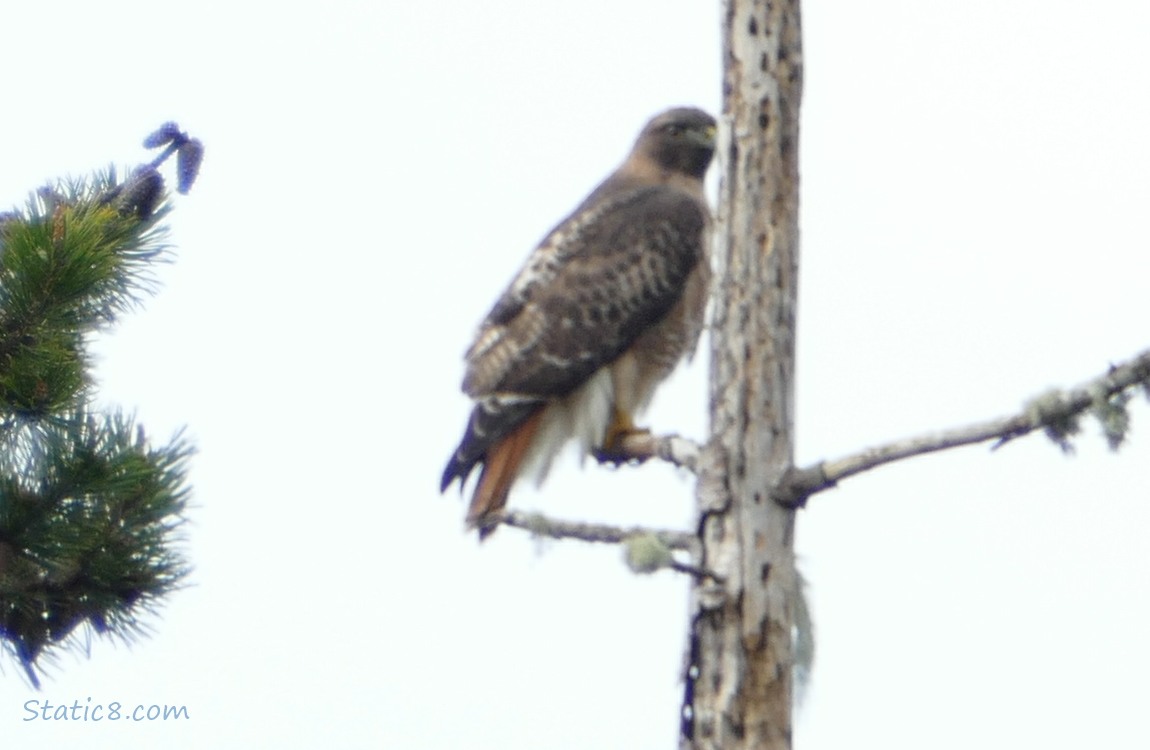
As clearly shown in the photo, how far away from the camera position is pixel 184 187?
14.8 feet

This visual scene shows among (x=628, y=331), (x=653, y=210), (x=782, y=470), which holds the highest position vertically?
(x=653, y=210)

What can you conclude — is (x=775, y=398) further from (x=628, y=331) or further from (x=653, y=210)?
(x=653, y=210)

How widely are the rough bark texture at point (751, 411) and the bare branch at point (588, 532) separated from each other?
72mm

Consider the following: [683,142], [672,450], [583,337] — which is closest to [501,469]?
[583,337]

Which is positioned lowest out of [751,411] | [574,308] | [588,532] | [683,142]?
[588,532]

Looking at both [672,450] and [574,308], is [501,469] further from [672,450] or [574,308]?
[672,450]

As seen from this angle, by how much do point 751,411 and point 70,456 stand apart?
166 centimetres

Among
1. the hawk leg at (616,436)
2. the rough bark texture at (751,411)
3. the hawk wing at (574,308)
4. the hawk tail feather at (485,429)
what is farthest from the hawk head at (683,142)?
the rough bark texture at (751,411)

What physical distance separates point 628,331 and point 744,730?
2547 millimetres

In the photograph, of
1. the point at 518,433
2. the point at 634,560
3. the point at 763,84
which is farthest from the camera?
the point at 518,433

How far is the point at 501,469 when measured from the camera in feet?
20.0

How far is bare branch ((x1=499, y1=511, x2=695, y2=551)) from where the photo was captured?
164 inches

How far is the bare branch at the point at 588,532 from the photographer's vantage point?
13.7 feet

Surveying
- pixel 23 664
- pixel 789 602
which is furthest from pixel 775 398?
pixel 23 664
